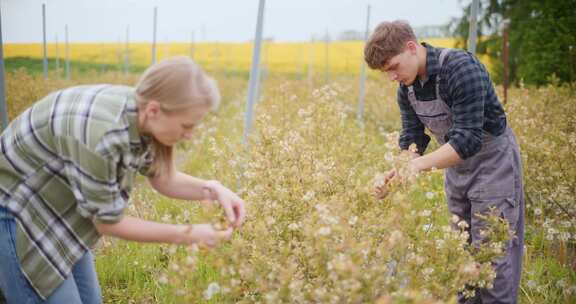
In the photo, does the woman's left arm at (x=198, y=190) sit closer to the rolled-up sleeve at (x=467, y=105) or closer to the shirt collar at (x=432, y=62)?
the rolled-up sleeve at (x=467, y=105)

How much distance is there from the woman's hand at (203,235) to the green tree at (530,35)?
1051cm

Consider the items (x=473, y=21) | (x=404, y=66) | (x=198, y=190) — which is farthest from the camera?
(x=473, y=21)

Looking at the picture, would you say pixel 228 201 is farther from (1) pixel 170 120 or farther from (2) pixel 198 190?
(1) pixel 170 120

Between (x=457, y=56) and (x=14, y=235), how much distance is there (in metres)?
2.08

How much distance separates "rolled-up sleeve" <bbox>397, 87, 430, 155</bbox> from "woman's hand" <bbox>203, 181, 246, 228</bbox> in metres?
1.35

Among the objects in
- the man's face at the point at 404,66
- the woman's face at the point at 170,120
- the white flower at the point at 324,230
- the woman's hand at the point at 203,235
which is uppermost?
the man's face at the point at 404,66

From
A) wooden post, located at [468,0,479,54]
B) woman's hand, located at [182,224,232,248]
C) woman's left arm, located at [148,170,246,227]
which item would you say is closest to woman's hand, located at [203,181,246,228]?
woman's left arm, located at [148,170,246,227]

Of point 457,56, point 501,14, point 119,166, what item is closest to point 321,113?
point 457,56

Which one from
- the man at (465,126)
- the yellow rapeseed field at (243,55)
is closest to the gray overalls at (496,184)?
the man at (465,126)

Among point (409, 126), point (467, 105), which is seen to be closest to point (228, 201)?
point (467, 105)

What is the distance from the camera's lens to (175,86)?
4.70 feet

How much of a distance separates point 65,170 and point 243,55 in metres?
32.0

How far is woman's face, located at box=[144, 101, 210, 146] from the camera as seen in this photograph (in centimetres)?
147

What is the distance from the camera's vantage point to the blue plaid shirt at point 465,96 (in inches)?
87.4
